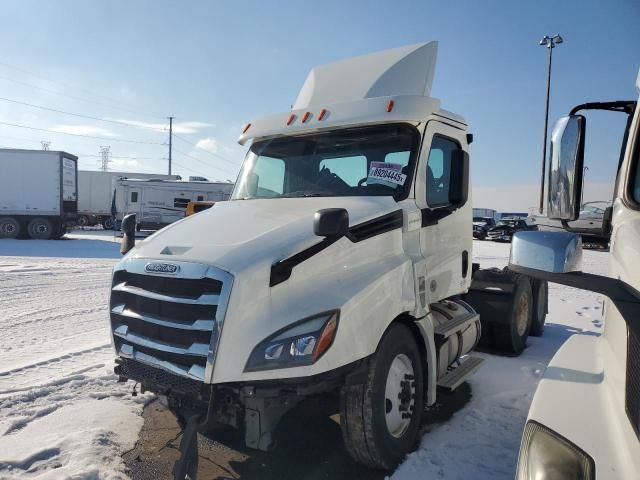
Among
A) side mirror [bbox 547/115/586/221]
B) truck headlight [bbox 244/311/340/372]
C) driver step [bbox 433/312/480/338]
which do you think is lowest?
driver step [bbox 433/312/480/338]

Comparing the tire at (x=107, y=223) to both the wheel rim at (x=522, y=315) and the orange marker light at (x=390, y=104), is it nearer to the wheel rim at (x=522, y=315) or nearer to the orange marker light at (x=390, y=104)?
the wheel rim at (x=522, y=315)

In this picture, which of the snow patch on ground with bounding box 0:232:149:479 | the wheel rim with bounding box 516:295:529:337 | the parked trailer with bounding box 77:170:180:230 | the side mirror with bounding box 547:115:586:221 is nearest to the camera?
the side mirror with bounding box 547:115:586:221

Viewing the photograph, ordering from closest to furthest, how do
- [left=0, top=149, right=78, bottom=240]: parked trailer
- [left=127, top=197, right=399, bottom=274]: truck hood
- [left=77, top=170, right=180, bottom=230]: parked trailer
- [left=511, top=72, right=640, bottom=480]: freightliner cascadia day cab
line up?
[left=511, top=72, right=640, bottom=480]: freightliner cascadia day cab → [left=127, top=197, right=399, bottom=274]: truck hood → [left=0, top=149, right=78, bottom=240]: parked trailer → [left=77, top=170, right=180, bottom=230]: parked trailer

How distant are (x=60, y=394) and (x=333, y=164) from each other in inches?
135

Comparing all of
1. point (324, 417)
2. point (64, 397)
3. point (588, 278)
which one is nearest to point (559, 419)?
point (588, 278)

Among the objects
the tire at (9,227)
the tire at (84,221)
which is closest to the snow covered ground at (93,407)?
the tire at (9,227)

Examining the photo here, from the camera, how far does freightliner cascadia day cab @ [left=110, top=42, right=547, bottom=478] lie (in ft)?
8.45

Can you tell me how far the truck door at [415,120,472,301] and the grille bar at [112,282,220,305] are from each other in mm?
1897

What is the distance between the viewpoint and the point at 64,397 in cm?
423

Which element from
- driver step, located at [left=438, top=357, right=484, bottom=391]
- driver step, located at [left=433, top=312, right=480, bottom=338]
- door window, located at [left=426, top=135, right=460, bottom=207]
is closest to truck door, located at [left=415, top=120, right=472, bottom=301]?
door window, located at [left=426, top=135, right=460, bottom=207]

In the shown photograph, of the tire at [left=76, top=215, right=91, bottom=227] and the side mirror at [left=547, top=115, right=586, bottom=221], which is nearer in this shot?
the side mirror at [left=547, top=115, right=586, bottom=221]

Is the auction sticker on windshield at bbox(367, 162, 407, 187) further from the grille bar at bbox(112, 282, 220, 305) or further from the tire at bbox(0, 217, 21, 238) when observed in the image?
the tire at bbox(0, 217, 21, 238)

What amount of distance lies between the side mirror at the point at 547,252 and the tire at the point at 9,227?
2795cm

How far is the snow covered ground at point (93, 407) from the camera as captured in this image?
3213 mm
